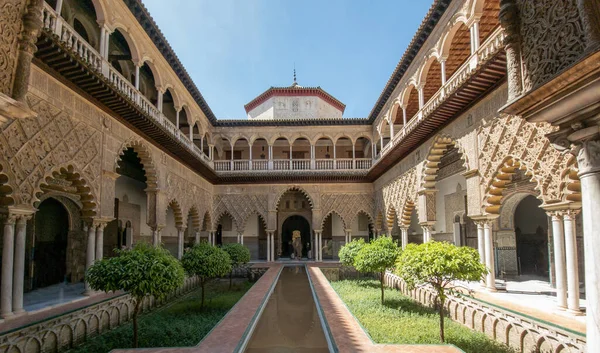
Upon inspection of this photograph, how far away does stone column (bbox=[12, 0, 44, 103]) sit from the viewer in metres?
3.12

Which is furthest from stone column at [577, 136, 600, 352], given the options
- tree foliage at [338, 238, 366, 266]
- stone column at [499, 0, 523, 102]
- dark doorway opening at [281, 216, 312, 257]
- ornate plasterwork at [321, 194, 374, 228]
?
dark doorway opening at [281, 216, 312, 257]

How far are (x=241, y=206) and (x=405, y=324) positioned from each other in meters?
13.9

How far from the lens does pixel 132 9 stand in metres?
10.1

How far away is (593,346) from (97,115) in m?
9.31

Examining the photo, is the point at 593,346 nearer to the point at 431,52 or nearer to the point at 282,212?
the point at 431,52

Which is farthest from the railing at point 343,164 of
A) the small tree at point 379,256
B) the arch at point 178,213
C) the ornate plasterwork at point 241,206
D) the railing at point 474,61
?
the small tree at point 379,256

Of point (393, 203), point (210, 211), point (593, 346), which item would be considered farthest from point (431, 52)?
point (210, 211)

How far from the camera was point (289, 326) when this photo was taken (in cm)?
717

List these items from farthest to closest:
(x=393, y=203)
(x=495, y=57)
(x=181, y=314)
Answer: (x=393, y=203), (x=181, y=314), (x=495, y=57)

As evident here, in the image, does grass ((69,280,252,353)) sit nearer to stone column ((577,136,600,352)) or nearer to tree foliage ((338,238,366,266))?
tree foliage ((338,238,366,266))

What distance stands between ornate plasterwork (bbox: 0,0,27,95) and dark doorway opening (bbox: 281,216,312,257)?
2061 cm

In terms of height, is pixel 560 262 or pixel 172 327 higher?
pixel 560 262

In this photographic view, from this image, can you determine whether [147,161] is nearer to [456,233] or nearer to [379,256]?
[379,256]

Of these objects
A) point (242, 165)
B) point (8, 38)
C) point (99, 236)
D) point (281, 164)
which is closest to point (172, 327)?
point (99, 236)
